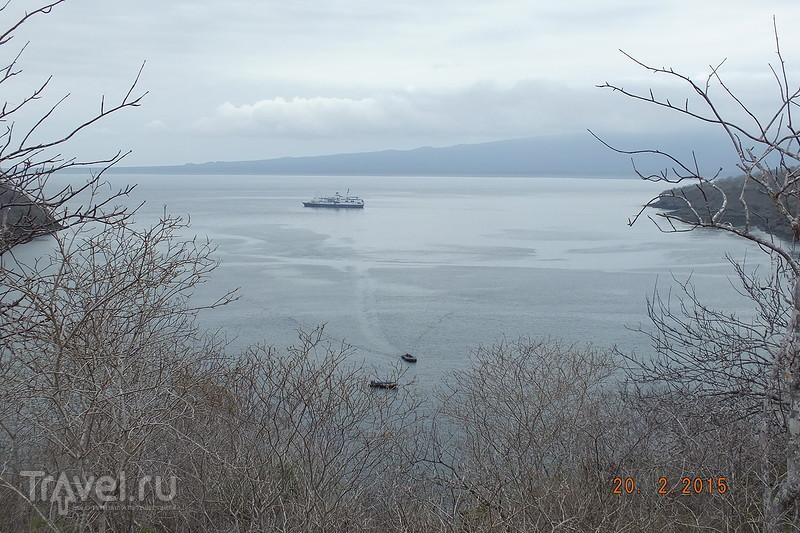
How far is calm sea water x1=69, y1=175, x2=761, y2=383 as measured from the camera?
21734 mm

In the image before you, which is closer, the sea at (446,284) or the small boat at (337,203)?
the sea at (446,284)

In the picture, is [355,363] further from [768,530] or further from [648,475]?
[768,530]

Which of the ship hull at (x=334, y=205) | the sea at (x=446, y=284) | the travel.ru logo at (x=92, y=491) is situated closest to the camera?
the travel.ru logo at (x=92, y=491)

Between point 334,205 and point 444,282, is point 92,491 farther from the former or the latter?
point 334,205

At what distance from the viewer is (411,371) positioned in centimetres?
1827

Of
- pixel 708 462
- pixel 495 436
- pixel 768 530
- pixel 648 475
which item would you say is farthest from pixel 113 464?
pixel 495 436

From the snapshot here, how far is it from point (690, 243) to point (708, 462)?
39676mm
